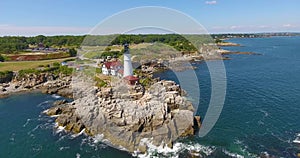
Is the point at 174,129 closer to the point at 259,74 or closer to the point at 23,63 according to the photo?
the point at 259,74

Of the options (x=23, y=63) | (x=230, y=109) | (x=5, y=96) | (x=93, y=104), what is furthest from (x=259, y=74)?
(x=23, y=63)

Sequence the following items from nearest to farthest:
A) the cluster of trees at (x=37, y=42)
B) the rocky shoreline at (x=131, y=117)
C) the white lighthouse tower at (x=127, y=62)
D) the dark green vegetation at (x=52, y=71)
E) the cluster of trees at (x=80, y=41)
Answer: the rocky shoreline at (x=131, y=117) → the white lighthouse tower at (x=127, y=62) → the dark green vegetation at (x=52, y=71) → the cluster of trees at (x=80, y=41) → the cluster of trees at (x=37, y=42)

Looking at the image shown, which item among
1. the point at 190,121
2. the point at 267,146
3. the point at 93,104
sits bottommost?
the point at 267,146

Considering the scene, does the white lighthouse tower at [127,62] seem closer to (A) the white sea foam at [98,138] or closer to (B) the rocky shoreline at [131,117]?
(B) the rocky shoreline at [131,117]

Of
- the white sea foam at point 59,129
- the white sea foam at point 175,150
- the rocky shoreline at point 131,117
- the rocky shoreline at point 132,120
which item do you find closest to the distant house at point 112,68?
the rocky shoreline at point 131,117

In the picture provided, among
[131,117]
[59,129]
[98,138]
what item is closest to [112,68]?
[59,129]

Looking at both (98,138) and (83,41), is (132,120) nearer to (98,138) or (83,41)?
(98,138)

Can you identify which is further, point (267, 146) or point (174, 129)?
point (174, 129)

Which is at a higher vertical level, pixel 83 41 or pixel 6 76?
pixel 83 41
